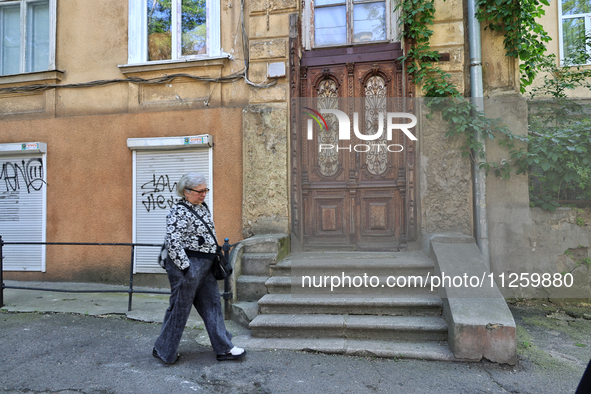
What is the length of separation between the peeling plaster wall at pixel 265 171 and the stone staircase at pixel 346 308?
827mm

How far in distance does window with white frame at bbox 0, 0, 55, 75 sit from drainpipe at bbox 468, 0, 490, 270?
717 cm

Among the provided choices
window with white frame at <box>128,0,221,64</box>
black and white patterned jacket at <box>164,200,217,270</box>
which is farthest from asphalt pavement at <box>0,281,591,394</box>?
window with white frame at <box>128,0,221,64</box>

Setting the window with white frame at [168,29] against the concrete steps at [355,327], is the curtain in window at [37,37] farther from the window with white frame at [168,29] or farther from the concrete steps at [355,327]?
the concrete steps at [355,327]

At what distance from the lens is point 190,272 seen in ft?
11.6

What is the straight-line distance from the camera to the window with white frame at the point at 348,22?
641cm

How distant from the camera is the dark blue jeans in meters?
3.57

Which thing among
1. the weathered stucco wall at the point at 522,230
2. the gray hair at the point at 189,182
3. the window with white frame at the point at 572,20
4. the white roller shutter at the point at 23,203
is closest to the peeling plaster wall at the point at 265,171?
the gray hair at the point at 189,182

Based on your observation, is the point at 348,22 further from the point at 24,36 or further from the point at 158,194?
the point at 24,36

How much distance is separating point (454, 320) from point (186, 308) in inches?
96.4

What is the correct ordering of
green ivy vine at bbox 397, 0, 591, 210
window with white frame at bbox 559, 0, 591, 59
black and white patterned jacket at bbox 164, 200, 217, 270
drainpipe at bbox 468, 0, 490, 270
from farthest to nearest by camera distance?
1. window with white frame at bbox 559, 0, 591, 59
2. drainpipe at bbox 468, 0, 490, 270
3. green ivy vine at bbox 397, 0, 591, 210
4. black and white patterned jacket at bbox 164, 200, 217, 270

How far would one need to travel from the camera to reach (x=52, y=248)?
23.0 feet

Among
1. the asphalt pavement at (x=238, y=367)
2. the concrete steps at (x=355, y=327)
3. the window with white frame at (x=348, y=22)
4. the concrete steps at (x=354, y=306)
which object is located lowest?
the asphalt pavement at (x=238, y=367)

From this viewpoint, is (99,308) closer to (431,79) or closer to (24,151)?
(24,151)

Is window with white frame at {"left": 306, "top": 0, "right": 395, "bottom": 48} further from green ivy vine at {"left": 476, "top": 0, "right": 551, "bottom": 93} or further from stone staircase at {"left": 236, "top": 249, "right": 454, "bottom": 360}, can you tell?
stone staircase at {"left": 236, "top": 249, "right": 454, "bottom": 360}
